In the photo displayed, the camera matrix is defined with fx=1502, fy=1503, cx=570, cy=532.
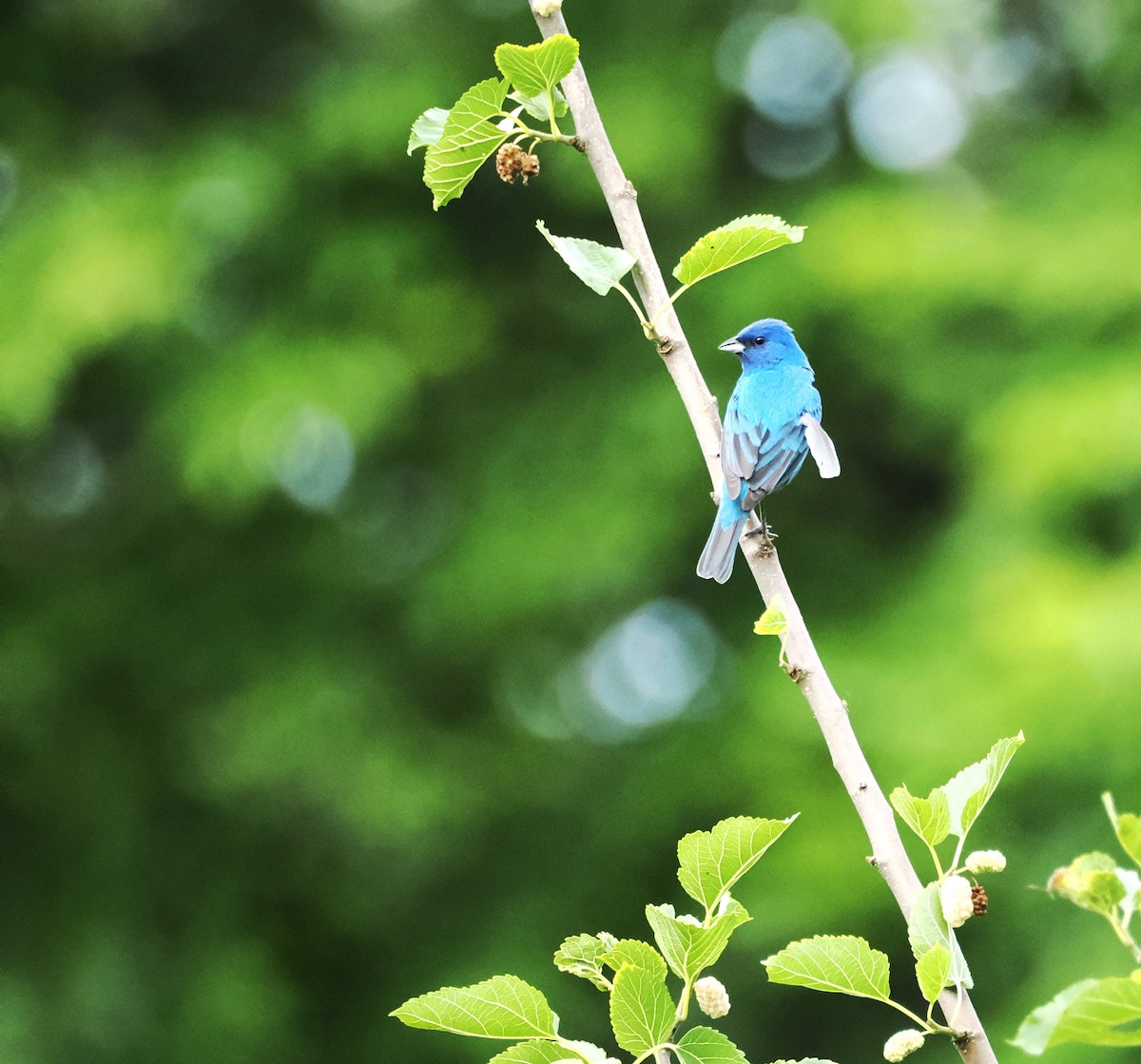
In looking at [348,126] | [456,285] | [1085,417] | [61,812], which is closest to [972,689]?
[1085,417]

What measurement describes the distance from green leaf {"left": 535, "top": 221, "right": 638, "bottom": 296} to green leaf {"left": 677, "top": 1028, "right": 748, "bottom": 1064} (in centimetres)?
72

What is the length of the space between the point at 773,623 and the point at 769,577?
214 mm

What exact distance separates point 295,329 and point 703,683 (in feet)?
10.1

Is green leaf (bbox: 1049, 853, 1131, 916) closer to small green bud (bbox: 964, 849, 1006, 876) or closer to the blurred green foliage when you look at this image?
small green bud (bbox: 964, 849, 1006, 876)

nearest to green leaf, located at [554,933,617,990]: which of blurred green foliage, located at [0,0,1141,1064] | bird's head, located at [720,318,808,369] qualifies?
bird's head, located at [720,318,808,369]

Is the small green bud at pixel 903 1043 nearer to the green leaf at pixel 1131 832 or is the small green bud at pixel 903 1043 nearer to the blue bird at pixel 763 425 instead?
the green leaf at pixel 1131 832

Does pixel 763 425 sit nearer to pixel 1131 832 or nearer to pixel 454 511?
pixel 1131 832

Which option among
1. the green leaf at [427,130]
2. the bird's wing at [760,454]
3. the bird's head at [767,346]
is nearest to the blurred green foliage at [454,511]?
the bird's head at [767,346]

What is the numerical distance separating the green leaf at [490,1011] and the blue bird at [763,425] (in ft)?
4.94

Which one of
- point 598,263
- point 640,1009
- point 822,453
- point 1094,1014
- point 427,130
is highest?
point 427,130

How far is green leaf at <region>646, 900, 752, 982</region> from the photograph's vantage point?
1.33 meters

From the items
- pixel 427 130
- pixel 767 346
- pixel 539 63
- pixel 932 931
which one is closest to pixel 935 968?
pixel 932 931

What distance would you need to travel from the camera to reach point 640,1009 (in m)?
1.26

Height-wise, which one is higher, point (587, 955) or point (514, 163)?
point (514, 163)
